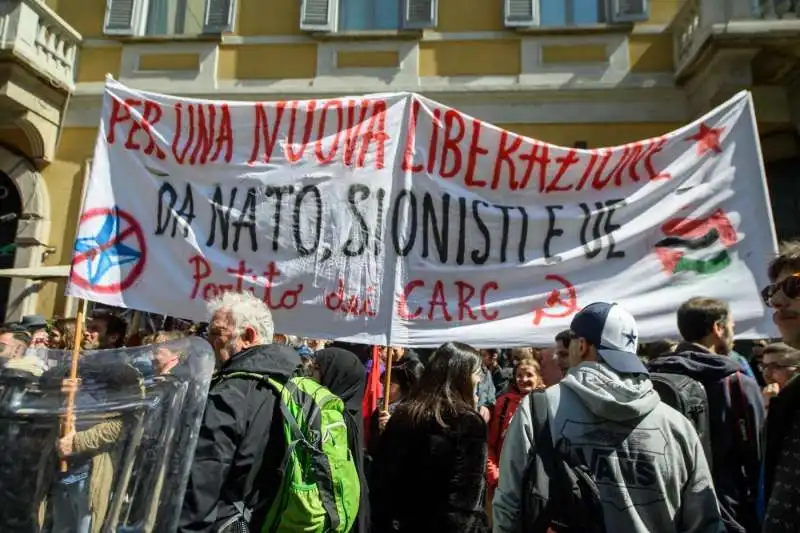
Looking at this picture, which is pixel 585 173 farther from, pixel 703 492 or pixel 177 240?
pixel 177 240

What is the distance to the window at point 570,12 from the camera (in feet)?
27.2

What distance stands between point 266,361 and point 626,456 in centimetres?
116

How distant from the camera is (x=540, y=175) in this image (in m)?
3.38

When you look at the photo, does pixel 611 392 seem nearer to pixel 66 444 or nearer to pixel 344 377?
pixel 66 444

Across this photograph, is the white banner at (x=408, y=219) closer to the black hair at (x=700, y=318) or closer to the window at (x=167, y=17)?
the black hair at (x=700, y=318)

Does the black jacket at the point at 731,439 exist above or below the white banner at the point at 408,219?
below

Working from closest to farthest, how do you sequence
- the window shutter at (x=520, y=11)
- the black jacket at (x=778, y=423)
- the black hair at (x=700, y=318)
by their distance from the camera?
the black jacket at (x=778, y=423) < the black hair at (x=700, y=318) < the window shutter at (x=520, y=11)

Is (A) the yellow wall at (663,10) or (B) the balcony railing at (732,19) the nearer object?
(B) the balcony railing at (732,19)

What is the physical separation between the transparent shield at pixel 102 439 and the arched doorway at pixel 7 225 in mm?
8360

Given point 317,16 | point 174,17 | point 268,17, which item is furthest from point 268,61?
point 174,17

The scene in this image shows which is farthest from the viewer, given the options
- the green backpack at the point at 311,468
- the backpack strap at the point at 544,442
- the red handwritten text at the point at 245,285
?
the red handwritten text at the point at 245,285

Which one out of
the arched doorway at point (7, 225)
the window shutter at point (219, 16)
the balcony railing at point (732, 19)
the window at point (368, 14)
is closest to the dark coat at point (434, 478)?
the balcony railing at point (732, 19)

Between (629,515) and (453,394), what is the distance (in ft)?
3.45

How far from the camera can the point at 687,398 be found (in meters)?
2.31
